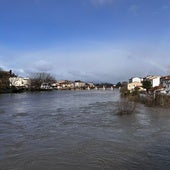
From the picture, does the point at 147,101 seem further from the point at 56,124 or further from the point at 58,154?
the point at 58,154

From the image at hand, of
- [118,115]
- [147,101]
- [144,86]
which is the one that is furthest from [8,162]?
[144,86]

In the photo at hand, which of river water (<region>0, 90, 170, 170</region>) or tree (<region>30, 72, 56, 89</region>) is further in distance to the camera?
tree (<region>30, 72, 56, 89</region>)

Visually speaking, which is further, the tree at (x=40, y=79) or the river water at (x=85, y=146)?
the tree at (x=40, y=79)

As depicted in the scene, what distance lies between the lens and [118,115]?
78.4 feet

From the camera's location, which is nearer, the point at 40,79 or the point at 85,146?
the point at 85,146

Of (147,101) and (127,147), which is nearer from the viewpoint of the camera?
(127,147)

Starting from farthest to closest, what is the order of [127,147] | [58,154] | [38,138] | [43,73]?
[43,73], [38,138], [127,147], [58,154]

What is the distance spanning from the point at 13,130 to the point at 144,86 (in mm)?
52617

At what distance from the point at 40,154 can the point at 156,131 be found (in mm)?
7046

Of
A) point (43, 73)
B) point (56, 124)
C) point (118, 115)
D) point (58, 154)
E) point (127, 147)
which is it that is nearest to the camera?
point (58, 154)

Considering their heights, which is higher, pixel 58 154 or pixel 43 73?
pixel 43 73

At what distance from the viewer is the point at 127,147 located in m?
12.6

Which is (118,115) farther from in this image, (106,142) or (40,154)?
(40,154)

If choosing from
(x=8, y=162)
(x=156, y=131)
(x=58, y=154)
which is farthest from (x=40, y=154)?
(x=156, y=131)
